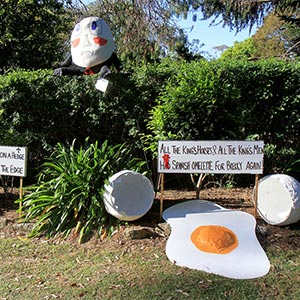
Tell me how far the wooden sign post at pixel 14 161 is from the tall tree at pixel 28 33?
7699 millimetres

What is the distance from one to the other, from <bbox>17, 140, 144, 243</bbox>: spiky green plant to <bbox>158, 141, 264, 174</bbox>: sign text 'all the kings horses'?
81 centimetres

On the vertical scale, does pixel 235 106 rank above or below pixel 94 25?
below

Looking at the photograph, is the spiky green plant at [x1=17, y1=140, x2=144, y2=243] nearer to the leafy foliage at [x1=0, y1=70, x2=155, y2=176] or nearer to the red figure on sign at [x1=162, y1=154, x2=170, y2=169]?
the red figure on sign at [x1=162, y1=154, x2=170, y2=169]

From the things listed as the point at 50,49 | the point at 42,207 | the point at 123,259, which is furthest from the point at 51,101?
the point at 50,49

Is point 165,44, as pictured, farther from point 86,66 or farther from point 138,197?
point 138,197

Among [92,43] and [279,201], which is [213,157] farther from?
[92,43]

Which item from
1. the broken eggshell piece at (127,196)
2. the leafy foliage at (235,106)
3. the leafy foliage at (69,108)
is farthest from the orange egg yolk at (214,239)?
the leafy foliage at (69,108)

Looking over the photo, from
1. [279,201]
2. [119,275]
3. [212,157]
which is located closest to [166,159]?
[212,157]

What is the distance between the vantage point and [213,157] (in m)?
Result: 5.28

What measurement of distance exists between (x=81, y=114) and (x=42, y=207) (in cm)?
242

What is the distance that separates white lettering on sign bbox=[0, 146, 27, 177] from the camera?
5.77 m

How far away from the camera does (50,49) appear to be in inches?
549

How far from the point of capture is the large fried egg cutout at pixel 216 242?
436 centimetres

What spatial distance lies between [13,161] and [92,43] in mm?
2552
